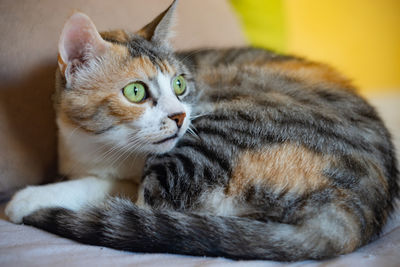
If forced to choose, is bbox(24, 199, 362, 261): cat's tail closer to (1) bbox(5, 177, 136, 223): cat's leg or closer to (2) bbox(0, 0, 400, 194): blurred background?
(1) bbox(5, 177, 136, 223): cat's leg

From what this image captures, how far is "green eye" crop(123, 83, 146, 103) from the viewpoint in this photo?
43.4 inches

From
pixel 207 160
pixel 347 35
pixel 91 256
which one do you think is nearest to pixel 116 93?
pixel 207 160

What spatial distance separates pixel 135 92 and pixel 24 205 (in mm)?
450

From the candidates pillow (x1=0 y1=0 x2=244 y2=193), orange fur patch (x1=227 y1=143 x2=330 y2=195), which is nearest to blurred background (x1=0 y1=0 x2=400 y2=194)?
pillow (x1=0 y1=0 x2=244 y2=193)

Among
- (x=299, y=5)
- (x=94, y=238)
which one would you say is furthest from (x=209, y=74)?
(x=299, y=5)

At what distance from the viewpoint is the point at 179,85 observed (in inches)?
51.3

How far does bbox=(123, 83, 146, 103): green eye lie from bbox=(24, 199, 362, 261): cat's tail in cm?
36

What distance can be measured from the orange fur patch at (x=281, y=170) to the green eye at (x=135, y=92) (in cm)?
36

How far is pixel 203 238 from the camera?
0.85 meters

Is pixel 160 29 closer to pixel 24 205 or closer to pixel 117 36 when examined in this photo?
pixel 117 36

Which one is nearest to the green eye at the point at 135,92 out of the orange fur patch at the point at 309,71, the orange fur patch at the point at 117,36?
the orange fur patch at the point at 117,36

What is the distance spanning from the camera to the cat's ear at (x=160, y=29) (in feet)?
4.30

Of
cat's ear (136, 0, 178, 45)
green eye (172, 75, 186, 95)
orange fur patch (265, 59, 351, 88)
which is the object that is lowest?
green eye (172, 75, 186, 95)

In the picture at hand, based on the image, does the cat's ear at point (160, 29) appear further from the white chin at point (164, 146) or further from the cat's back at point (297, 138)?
the white chin at point (164, 146)
